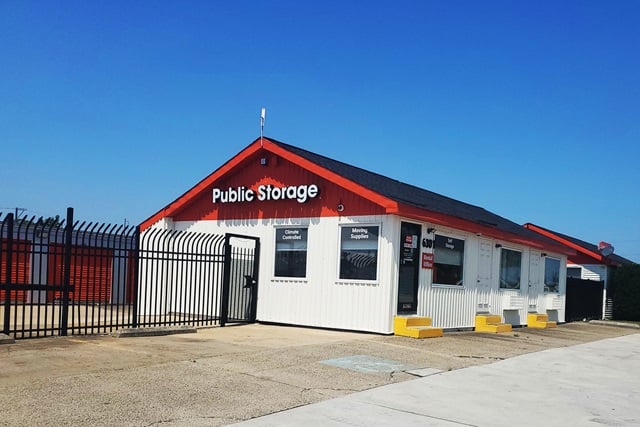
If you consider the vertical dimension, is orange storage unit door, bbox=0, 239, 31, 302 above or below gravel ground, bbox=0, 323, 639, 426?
above

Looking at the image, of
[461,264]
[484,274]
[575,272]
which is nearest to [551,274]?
[484,274]

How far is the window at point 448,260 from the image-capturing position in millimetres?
15907

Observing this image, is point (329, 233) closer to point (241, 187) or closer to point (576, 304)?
point (241, 187)

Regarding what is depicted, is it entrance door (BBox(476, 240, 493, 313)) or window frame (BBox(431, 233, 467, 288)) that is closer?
window frame (BBox(431, 233, 467, 288))

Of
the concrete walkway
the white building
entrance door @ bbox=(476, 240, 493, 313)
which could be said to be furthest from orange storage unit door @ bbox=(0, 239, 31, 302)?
entrance door @ bbox=(476, 240, 493, 313)

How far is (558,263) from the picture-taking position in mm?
24250

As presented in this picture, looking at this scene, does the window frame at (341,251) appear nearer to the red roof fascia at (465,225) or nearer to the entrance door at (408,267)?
the entrance door at (408,267)

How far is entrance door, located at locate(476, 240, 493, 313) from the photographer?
17922 mm

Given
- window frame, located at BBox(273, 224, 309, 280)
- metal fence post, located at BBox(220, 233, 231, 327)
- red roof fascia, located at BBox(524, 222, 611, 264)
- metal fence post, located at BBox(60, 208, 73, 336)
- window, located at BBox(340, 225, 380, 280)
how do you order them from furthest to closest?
red roof fascia, located at BBox(524, 222, 611, 264), window frame, located at BBox(273, 224, 309, 280), metal fence post, located at BBox(220, 233, 231, 327), window, located at BBox(340, 225, 380, 280), metal fence post, located at BBox(60, 208, 73, 336)

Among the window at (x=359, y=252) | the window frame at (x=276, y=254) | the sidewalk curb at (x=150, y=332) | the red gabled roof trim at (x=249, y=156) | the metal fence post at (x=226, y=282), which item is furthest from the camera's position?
the window frame at (x=276, y=254)

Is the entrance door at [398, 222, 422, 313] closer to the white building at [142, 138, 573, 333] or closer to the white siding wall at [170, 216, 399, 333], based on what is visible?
the white building at [142, 138, 573, 333]

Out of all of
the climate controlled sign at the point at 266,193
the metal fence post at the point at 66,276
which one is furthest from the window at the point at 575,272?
the metal fence post at the point at 66,276

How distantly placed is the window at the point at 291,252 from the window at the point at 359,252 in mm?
1185

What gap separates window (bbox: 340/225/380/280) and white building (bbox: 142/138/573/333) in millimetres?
24
